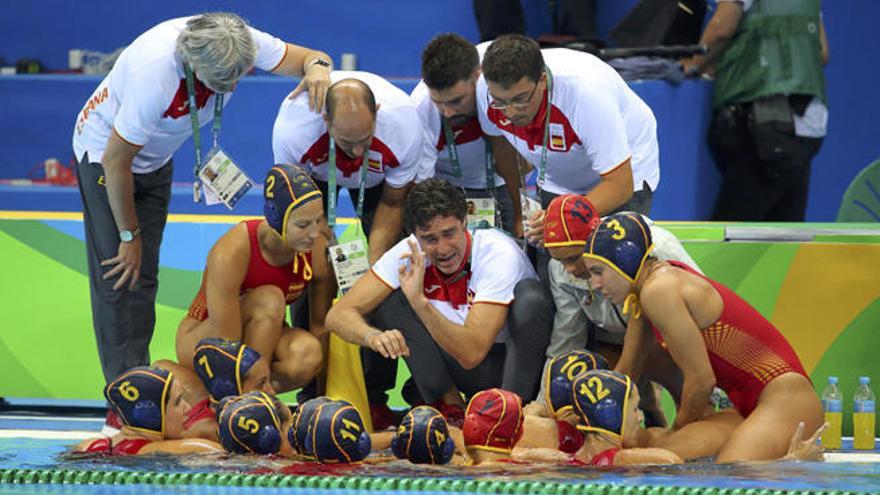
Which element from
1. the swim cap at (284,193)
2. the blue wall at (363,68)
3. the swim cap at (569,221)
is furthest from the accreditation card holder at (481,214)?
the blue wall at (363,68)

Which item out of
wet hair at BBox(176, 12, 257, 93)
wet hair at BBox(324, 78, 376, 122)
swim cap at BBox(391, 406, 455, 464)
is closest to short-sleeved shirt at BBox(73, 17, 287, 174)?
wet hair at BBox(176, 12, 257, 93)

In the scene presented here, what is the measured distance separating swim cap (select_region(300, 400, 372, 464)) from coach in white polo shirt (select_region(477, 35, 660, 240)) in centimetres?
116

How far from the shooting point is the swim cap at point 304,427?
546 centimetres

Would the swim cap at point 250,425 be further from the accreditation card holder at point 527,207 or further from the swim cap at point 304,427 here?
the accreditation card holder at point 527,207

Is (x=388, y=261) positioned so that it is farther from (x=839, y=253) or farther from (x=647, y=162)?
(x=839, y=253)

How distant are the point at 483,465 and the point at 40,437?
2.21 meters

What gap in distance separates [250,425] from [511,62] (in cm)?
179

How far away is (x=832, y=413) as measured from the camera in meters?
6.55

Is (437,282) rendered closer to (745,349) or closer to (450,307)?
(450,307)

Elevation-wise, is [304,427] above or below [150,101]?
below

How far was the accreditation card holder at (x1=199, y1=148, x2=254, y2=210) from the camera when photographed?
6.22 meters

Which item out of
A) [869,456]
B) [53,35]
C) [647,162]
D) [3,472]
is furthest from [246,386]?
[53,35]

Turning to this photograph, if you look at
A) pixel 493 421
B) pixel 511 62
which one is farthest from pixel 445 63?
pixel 493 421

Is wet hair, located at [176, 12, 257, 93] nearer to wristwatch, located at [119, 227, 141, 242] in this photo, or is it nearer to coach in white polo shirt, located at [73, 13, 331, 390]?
coach in white polo shirt, located at [73, 13, 331, 390]
